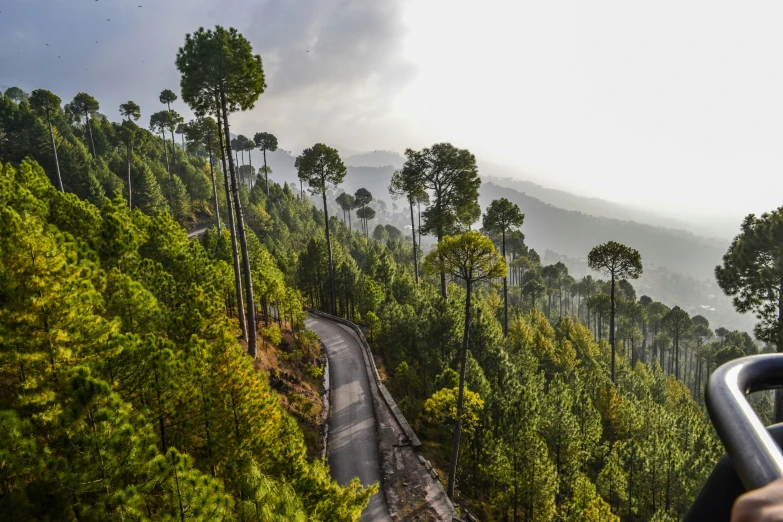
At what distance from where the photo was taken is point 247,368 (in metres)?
12.9

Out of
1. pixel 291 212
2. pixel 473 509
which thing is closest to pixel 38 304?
pixel 473 509

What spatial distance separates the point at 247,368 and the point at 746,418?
1357cm

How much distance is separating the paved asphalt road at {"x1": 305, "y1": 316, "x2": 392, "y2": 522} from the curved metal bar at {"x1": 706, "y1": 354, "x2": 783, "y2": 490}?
17171 mm

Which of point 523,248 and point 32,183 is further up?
point 32,183

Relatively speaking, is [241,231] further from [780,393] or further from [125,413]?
[780,393]

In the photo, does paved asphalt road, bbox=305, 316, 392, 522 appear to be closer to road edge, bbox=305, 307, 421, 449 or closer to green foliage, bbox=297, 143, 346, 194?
road edge, bbox=305, 307, 421, 449

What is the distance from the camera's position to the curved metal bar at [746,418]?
77 centimetres

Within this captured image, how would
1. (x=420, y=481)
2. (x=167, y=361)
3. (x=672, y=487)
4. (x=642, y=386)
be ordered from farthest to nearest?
(x=642, y=386) < (x=672, y=487) < (x=420, y=481) < (x=167, y=361)

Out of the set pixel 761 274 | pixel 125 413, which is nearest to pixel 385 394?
→ pixel 125 413

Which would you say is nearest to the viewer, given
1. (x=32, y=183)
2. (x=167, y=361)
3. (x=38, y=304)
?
(x=38, y=304)

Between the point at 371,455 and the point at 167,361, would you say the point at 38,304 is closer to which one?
the point at 167,361

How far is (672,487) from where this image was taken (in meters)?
21.7

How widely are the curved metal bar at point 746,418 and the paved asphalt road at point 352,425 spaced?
17171 mm

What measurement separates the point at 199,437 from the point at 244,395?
1813 mm
